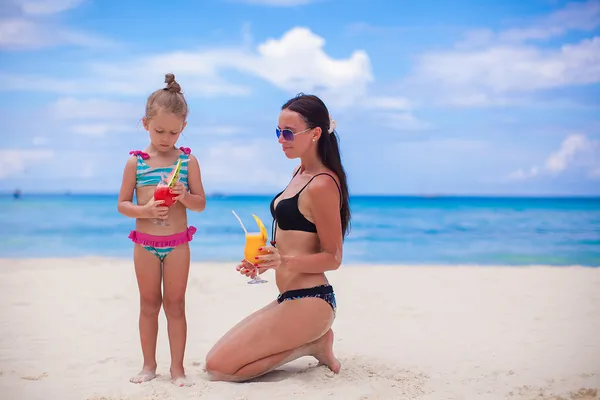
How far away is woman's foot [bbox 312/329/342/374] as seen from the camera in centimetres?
439

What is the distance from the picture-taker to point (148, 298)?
4078mm

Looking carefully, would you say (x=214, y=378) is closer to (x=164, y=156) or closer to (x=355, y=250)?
(x=164, y=156)

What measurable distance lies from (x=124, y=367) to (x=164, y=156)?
67.3 inches

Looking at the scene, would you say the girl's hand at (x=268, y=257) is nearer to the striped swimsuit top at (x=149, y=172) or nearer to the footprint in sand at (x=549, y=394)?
the striped swimsuit top at (x=149, y=172)

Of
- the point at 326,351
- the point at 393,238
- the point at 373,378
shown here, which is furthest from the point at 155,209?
the point at 393,238

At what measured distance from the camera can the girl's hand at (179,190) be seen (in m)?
3.80

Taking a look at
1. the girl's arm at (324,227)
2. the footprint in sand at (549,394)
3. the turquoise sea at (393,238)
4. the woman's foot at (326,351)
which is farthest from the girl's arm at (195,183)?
the turquoise sea at (393,238)

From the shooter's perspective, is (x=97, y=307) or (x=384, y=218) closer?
(x=97, y=307)

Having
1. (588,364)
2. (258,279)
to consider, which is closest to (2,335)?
(258,279)

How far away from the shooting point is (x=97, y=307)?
7188 mm

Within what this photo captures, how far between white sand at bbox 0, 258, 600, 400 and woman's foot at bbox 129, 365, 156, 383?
8cm

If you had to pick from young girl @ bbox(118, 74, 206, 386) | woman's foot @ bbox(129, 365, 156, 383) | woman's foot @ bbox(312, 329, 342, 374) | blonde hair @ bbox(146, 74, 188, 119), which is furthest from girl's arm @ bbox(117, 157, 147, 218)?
woman's foot @ bbox(312, 329, 342, 374)

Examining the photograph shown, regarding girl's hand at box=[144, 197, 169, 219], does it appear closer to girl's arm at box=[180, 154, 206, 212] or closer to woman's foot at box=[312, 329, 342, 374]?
girl's arm at box=[180, 154, 206, 212]

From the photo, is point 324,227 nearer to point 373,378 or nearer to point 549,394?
point 373,378
